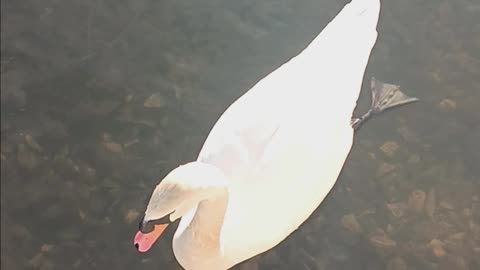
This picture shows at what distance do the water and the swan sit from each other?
21 cm

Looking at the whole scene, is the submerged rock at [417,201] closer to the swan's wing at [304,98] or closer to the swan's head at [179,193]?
the swan's wing at [304,98]

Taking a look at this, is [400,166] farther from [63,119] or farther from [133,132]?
[63,119]

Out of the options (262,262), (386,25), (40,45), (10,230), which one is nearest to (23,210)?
(10,230)

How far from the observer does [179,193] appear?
3.31 feet

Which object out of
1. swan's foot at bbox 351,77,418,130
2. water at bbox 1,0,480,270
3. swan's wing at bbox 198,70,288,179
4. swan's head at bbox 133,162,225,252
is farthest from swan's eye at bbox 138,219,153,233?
swan's foot at bbox 351,77,418,130

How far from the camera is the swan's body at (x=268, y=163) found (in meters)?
1.06

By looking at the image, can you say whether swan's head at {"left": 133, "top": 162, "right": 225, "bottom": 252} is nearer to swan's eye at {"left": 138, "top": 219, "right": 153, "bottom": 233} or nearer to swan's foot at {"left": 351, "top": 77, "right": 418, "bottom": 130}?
swan's eye at {"left": 138, "top": 219, "right": 153, "bottom": 233}

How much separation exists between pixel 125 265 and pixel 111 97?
A: 0.29m

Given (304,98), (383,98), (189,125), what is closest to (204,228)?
(304,98)

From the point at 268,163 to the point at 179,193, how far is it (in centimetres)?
13

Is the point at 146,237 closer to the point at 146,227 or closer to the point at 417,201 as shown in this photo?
the point at 146,227

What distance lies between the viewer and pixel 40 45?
1437mm

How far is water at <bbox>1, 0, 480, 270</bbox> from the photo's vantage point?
51.6 inches

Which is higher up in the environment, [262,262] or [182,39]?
[182,39]
